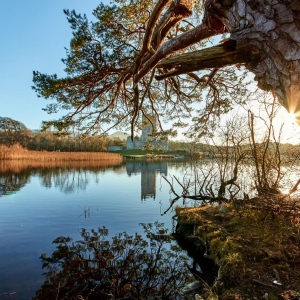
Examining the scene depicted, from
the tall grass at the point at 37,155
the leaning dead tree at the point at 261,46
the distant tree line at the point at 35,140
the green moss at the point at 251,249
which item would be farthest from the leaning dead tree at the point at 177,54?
the distant tree line at the point at 35,140

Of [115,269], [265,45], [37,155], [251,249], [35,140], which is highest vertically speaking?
[35,140]

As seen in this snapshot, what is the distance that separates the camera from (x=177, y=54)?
2723 mm

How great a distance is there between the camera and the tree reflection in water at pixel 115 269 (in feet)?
Result: 12.7

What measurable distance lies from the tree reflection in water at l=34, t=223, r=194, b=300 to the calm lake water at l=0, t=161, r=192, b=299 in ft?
1.16

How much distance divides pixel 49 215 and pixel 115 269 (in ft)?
18.7

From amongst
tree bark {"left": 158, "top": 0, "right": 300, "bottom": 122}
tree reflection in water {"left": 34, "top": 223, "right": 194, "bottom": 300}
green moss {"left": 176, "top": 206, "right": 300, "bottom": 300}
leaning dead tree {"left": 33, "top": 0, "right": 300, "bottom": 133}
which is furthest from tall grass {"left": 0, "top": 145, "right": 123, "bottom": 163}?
tree bark {"left": 158, "top": 0, "right": 300, "bottom": 122}

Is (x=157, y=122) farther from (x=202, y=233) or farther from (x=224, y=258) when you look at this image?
(x=224, y=258)

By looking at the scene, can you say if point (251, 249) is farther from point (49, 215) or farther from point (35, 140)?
point (35, 140)

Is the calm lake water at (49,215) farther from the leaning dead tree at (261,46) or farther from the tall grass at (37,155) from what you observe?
the tall grass at (37,155)

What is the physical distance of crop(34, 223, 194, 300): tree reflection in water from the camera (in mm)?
3873

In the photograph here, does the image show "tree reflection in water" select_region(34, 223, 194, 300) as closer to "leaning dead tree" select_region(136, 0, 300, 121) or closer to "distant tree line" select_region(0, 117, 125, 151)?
"leaning dead tree" select_region(136, 0, 300, 121)

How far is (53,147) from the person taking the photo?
49094 millimetres

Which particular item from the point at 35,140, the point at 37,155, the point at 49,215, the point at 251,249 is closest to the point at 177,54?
the point at 251,249

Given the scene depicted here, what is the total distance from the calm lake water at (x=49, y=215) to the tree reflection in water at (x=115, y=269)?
0.35 m
